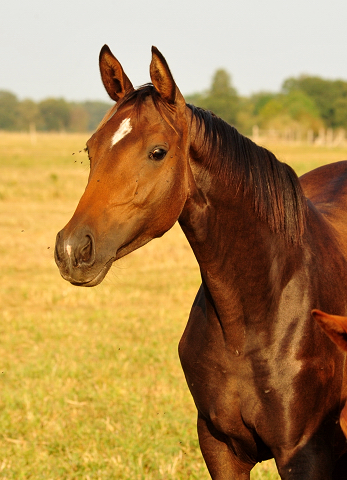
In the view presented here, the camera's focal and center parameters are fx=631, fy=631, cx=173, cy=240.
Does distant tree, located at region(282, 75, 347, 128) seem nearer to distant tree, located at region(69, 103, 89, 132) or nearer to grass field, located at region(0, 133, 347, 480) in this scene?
distant tree, located at region(69, 103, 89, 132)

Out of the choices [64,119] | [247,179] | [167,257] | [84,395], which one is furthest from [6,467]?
[64,119]

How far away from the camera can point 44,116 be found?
8319cm

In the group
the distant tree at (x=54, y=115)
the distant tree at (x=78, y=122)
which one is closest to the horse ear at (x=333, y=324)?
the distant tree at (x=54, y=115)

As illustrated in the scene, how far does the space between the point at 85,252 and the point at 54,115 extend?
85262mm

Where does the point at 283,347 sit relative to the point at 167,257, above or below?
above

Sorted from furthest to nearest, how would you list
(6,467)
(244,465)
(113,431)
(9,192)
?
(9,192), (113,431), (6,467), (244,465)

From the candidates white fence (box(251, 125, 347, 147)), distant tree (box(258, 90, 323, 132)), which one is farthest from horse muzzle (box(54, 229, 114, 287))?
distant tree (box(258, 90, 323, 132))

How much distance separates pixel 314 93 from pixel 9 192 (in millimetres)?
81962

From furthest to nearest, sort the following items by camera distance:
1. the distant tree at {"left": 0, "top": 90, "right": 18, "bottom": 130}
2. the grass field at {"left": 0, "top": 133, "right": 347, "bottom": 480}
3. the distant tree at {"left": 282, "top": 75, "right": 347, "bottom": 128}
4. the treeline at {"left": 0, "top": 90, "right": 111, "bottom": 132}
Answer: the treeline at {"left": 0, "top": 90, "right": 111, "bottom": 132}, the distant tree at {"left": 0, "top": 90, "right": 18, "bottom": 130}, the distant tree at {"left": 282, "top": 75, "right": 347, "bottom": 128}, the grass field at {"left": 0, "top": 133, "right": 347, "bottom": 480}

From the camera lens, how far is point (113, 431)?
460cm

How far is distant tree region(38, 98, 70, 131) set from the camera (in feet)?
272

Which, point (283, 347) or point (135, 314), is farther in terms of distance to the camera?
point (135, 314)

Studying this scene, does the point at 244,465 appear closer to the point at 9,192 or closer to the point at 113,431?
the point at 113,431

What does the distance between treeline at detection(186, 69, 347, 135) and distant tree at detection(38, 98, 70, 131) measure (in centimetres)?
1823
